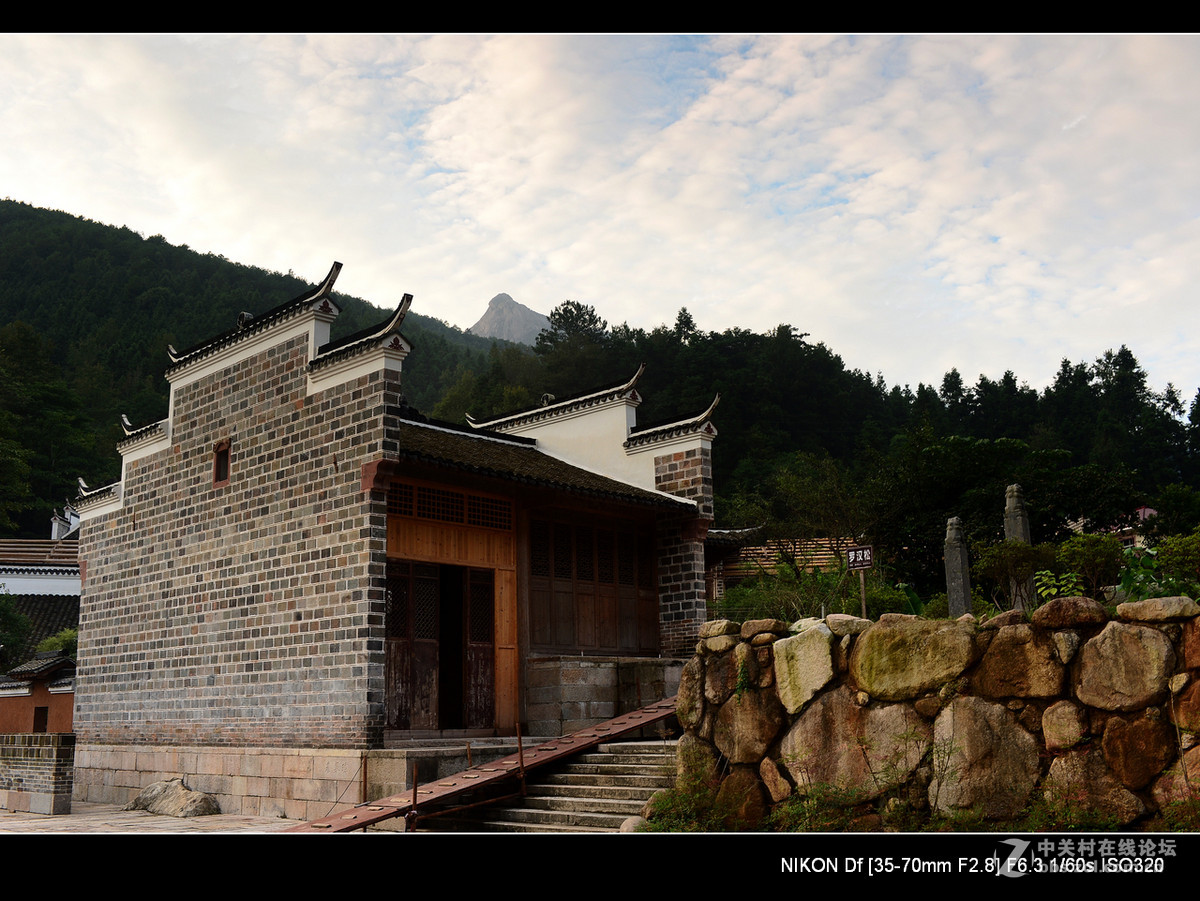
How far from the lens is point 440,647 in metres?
12.9

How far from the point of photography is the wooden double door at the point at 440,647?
1217 centimetres

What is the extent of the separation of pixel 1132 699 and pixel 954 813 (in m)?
1.36

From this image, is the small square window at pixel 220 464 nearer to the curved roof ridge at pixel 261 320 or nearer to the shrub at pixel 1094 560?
the curved roof ridge at pixel 261 320

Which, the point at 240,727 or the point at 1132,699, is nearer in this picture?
the point at 1132,699

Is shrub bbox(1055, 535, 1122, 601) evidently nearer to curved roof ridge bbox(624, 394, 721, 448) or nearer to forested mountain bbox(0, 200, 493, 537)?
curved roof ridge bbox(624, 394, 721, 448)

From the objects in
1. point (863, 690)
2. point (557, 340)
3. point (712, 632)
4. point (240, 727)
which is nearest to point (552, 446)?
point (240, 727)

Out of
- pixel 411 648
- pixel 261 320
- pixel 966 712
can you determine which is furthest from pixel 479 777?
pixel 261 320

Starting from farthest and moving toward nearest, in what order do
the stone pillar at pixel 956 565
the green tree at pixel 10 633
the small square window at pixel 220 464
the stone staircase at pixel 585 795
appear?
1. the green tree at pixel 10 633
2. the stone pillar at pixel 956 565
3. the small square window at pixel 220 464
4. the stone staircase at pixel 585 795

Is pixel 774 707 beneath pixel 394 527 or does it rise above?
beneath

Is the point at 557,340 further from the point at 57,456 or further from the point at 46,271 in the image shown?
the point at 46,271

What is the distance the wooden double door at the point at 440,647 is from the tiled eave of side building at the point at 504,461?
4.57ft

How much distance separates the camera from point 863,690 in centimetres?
759

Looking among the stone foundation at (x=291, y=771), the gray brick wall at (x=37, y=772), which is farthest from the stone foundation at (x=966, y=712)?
→ the gray brick wall at (x=37, y=772)

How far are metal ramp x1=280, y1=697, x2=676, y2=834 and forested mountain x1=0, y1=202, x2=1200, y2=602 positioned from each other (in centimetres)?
1863
